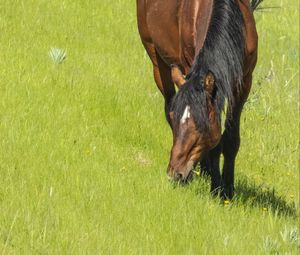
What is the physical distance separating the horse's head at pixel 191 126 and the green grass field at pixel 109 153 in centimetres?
30

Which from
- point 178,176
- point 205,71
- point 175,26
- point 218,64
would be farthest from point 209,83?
point 175,26

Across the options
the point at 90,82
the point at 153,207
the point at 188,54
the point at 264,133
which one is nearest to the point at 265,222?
the point at 153,207

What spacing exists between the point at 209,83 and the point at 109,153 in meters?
1.70

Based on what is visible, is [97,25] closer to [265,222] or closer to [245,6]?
[245,6]

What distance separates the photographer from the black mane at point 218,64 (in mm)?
7785

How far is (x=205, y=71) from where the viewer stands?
7.96 metres

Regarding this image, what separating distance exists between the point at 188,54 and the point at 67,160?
1.73 m

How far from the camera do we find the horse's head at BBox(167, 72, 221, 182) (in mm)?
7773

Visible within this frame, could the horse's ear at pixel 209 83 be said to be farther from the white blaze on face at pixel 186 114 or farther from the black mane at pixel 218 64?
the white blaze on face at pixel 186 114

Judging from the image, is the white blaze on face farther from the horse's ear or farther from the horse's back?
the horse's back

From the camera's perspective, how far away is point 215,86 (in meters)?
7.95

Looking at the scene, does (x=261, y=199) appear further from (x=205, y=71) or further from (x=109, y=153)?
(x=205, y=71)

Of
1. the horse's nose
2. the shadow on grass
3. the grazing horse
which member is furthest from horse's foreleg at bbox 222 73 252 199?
the horse's nose

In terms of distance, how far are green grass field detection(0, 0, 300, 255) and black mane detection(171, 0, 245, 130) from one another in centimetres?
80
